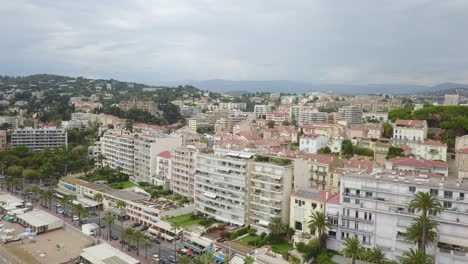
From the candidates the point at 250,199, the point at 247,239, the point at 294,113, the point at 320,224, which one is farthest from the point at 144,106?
the point at 320,224

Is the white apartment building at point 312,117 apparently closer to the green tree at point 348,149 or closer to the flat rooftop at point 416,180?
the green tree at point 348,149

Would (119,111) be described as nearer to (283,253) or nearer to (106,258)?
(106,258)

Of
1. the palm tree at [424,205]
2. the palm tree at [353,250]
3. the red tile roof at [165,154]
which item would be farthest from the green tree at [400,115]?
the palm tree at [353,250]

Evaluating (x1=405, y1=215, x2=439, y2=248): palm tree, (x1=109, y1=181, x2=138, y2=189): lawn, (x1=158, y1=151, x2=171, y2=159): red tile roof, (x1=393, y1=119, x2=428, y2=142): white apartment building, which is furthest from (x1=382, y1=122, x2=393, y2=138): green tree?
(x1=109, y1=181, x2=138, y2=189): lawn

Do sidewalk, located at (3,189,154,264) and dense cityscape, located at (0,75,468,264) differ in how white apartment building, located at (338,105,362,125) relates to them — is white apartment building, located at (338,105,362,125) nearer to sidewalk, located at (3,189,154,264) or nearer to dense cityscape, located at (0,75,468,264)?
dense cityscape, located at (0,75,468,264)

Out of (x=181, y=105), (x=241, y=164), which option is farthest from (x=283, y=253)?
(x=181, y=105)

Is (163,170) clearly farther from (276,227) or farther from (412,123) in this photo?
(412,123)
